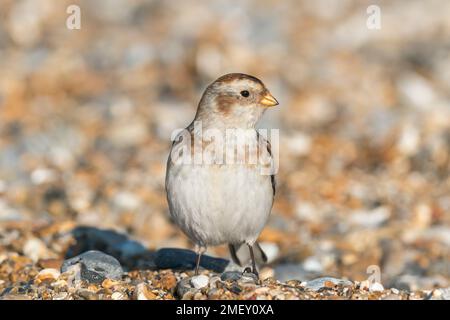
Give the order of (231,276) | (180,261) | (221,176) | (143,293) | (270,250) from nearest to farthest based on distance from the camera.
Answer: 1. (143,293)
2. (231,276)
3. (221,176)
4. (180,261)
5. (270,250)

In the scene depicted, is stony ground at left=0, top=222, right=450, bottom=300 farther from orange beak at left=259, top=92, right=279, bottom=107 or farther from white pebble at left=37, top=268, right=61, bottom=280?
orange beak at left=259, top=92, right=279, bottom=107

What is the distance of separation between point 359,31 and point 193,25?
7.32 feet

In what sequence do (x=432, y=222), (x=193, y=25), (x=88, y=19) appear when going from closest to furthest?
(x=432, y=222), (x=193, y=25), (x=88, y=19)

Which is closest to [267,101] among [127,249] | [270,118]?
[127,249]

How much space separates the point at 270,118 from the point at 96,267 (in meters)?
4.82

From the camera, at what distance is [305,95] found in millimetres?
10203

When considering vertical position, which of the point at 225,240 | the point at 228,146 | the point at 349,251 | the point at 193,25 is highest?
the point at 193,25

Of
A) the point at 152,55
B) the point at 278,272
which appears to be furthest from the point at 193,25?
the point at 278,272

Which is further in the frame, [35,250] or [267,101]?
[35,250]

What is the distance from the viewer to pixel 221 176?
4.77 m

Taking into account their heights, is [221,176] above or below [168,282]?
above

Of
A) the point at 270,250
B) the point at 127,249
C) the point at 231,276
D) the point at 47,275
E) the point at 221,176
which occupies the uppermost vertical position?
the point at 221,176

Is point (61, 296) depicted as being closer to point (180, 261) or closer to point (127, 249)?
point (180, 261)
